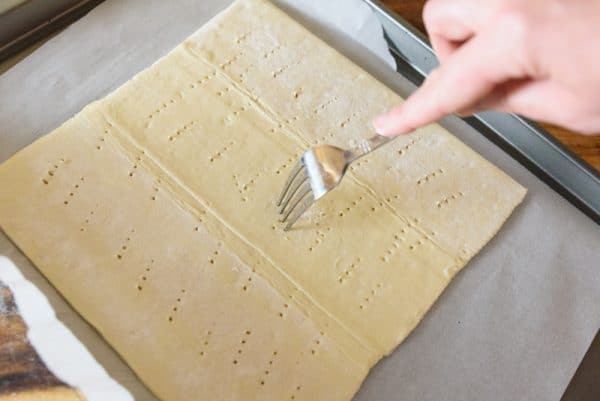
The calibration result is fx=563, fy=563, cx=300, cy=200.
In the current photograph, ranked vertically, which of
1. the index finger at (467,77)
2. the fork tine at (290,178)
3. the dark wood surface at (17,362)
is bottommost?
the dark wood surface at (17,362)

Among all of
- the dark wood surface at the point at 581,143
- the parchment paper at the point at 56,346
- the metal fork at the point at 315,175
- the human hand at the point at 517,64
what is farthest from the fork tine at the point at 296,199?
the dark wood surface at the point at 581,143

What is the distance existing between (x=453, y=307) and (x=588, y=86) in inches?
21.3

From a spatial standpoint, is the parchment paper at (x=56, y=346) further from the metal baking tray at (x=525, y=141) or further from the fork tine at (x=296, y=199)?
the metal baking tray at (x=525, y=141)

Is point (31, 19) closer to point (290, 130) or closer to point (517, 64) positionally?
point (290, 130)

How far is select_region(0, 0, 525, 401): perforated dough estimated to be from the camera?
923 mm

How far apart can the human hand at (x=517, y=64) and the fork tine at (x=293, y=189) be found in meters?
0.26

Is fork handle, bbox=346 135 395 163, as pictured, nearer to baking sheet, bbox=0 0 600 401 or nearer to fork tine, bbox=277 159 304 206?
fork tine, bbox=277 159 304 206

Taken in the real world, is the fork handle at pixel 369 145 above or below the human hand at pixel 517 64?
below

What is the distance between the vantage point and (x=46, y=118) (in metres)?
1.13

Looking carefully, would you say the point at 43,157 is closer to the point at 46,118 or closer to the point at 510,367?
the point at 46,118

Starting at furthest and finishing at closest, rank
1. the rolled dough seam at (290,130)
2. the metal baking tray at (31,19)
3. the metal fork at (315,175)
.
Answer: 1. the metal baking tray at (31,19)
2. the rolled dough seam at (290,130)
3. the metal fork at (315,175)

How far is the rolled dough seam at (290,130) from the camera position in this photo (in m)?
1.06

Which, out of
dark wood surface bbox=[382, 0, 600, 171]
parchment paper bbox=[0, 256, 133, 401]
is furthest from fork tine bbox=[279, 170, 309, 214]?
dark wood surface bbox=[382, 0, 600, 171]

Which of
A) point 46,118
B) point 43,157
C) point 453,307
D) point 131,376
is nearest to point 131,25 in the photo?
point 46,118
